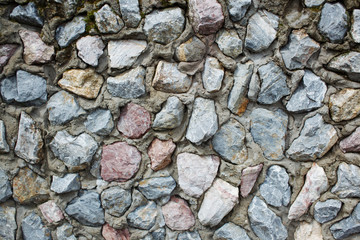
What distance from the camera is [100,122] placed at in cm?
118

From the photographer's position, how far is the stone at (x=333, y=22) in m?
1.03

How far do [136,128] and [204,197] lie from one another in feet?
1.25

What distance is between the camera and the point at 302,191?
1.14 metres

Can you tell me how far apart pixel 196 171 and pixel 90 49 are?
613 millimetres

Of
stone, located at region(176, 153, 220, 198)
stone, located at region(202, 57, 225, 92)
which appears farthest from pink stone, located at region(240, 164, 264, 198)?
stone, located at region(202, 57, 225, 92)

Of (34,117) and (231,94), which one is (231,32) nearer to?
(231,94)

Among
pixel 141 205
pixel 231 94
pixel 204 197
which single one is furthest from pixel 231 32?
pixel 141 205

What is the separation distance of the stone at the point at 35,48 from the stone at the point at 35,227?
0.63 m

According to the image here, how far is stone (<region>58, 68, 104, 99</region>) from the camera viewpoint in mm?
1158

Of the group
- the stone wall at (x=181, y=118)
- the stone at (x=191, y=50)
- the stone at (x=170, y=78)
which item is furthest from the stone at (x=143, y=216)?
the stone at (x=191, y=50)

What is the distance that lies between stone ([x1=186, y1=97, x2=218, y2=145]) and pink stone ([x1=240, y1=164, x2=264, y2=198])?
0.20 metres

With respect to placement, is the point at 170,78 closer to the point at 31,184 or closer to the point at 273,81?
the point at 273,81

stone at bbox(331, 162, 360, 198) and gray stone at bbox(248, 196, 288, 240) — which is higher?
stone at bbox(331, 162, 360, 198)

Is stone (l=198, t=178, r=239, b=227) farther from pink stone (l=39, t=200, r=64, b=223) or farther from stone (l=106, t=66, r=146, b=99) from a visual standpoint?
pink stone (l=39, t=200, r=64, b=223)
